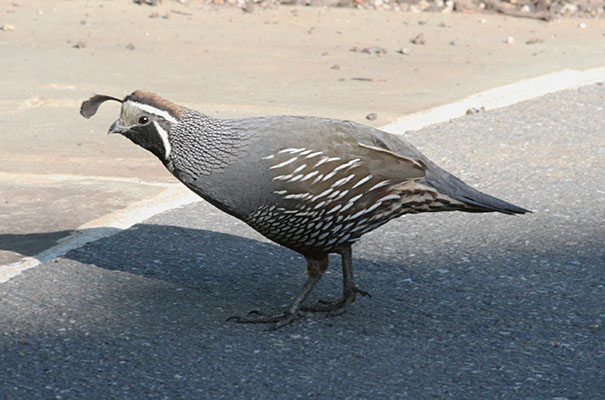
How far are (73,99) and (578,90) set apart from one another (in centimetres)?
443

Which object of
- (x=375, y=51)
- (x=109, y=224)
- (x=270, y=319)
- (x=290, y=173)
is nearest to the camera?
(x=290, y=173)

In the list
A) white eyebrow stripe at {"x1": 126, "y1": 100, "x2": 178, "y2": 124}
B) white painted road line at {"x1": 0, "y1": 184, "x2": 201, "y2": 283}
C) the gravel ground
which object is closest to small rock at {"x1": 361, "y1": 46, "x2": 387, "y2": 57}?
the gravel ground

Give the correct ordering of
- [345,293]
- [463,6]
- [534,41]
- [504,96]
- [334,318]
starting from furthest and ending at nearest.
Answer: [463,6] < [534,41] < [504,96] < [345,293] < [334,318]

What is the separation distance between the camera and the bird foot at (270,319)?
4.01m

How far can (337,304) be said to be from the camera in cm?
426

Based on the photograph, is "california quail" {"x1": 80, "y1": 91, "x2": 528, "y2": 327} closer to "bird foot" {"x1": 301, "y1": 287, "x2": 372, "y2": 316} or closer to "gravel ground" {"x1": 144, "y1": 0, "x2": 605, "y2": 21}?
"bird foot" {"x1": 301, "y1": 287, "x2": 372, "y2": 316}

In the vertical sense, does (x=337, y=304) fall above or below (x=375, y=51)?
below

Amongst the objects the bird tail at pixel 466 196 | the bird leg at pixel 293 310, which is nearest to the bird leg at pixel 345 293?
the bird leg at pixel 293 310

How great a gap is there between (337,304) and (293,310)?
0.26m

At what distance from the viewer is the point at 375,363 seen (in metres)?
3.65

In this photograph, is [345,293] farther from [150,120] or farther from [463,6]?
[463,6]

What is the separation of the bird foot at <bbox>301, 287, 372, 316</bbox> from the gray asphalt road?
4 cm

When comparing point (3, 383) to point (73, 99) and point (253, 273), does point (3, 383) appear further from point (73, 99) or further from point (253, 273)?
point (73, 99)

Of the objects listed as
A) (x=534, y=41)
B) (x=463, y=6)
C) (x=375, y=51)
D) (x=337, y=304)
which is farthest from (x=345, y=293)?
(x=463, y=6)
